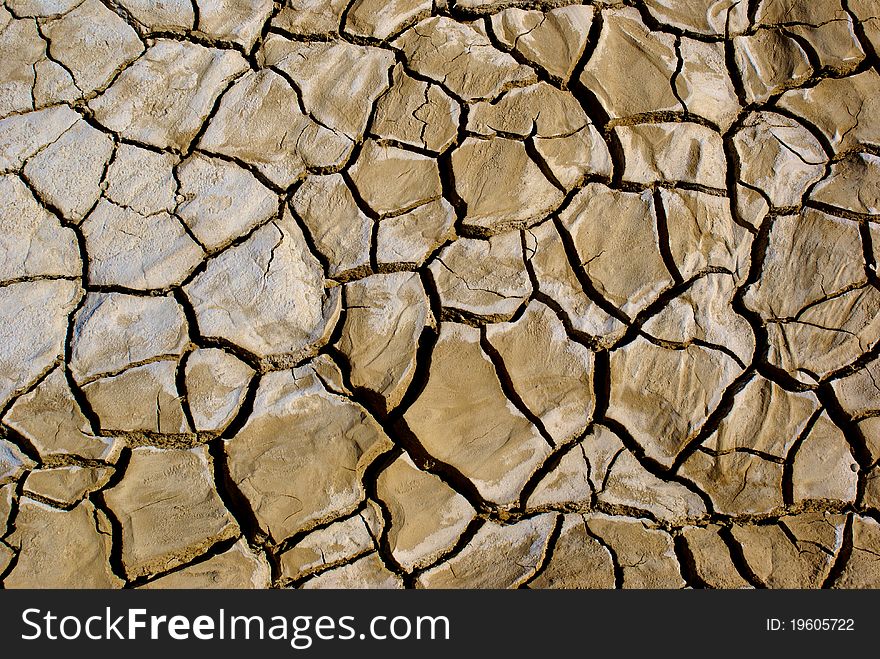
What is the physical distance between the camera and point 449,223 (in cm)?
211

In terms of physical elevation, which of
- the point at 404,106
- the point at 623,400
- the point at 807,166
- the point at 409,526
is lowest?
the point at 409,526

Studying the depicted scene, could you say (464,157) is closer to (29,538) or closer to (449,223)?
(449,223)

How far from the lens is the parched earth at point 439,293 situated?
1820 mm


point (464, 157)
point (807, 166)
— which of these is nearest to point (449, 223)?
point (464, 157)

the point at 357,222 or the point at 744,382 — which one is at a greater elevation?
the point at 357,222

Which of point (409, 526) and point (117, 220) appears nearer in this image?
point (409, 526)

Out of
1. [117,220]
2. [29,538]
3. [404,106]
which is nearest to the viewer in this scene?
[29,538]

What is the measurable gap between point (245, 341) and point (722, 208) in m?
1.49

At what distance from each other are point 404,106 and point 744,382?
133 cm

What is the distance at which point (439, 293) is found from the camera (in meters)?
2.02

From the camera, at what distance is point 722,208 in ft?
7.01

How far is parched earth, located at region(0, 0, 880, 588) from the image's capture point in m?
1.82

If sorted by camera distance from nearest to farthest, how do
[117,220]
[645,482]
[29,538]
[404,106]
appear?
[29,538]
[645,482]
[117,220]
[404,106]

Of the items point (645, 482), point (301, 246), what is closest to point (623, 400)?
point (645, 482)
